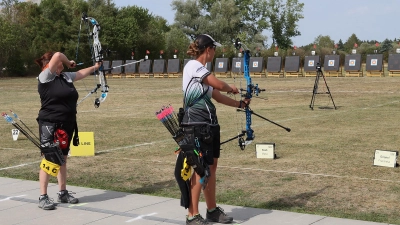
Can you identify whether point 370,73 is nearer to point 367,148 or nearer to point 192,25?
point 367,148

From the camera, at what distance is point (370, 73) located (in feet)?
138

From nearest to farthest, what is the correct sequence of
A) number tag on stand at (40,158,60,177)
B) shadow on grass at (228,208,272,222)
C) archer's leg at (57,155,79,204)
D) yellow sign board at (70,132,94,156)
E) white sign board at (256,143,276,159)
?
shadow on grass at (228,208,272,222), number tag on stand at (40,158,60,177), archer's leg at (57,155,79,204), white sign board at (256,143,276,159), yellow sign board at (70,132,94,156)

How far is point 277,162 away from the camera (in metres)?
9.63

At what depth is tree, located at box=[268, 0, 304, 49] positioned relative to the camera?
88688 mm

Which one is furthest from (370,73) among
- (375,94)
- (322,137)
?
(322,137)

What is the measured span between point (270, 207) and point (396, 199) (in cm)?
150

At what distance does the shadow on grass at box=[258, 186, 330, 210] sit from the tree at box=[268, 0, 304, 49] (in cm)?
8253

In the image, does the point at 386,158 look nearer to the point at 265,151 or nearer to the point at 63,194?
the point at 265,151

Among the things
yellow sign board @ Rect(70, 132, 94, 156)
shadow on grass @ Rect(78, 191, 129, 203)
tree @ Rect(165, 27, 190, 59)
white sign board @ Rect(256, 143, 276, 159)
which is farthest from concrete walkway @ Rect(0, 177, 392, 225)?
tree @ Rect(165, 27, 190, 59)

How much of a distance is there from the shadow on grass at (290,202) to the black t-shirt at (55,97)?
2.47 meters

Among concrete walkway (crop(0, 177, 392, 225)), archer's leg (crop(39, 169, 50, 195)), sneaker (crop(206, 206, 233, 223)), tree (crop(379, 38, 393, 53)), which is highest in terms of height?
tree (crop(379, 38, 393, 53))

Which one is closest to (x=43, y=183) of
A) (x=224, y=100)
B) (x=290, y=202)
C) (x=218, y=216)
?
(x=218, y=216)

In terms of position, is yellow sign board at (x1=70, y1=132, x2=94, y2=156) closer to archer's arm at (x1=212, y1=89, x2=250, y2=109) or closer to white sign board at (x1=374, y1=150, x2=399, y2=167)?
white sign board at (x1=374, y1=150, x2=399, y2=167)

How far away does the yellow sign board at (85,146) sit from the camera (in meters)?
10.5
